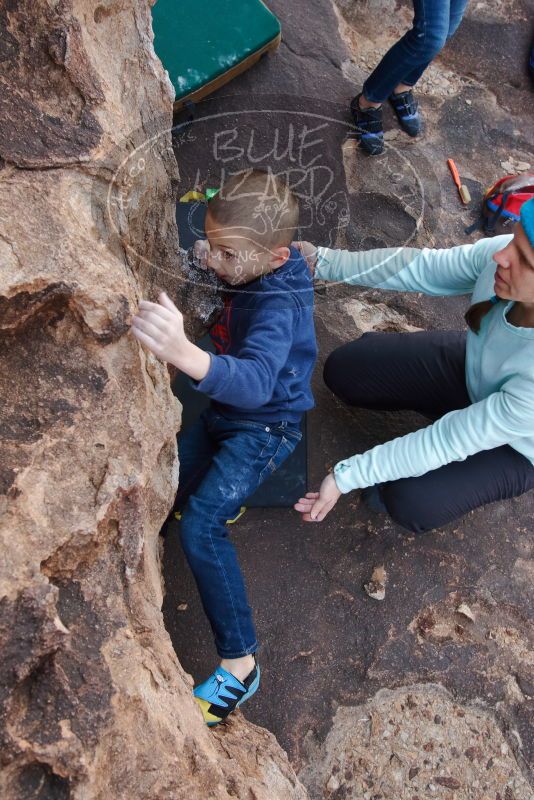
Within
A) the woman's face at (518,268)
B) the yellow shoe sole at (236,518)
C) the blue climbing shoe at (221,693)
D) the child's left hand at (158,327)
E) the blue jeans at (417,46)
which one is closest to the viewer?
the child's left hand at (158,327)

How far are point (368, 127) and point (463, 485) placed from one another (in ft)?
5.71

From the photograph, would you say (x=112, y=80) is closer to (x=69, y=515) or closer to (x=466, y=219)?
(x=69, y=515)

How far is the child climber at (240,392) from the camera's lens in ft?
4.72

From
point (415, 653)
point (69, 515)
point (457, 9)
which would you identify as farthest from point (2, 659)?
point (457, 9)

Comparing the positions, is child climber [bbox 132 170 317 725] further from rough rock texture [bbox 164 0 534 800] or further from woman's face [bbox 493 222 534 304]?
woman's face [bbox 493 222 534 304]

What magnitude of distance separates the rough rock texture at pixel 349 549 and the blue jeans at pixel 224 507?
21 centimetres

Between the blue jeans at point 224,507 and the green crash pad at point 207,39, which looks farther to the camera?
the green crash pad at point 207,39

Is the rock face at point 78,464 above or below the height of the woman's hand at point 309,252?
above

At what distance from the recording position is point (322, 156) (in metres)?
2.36

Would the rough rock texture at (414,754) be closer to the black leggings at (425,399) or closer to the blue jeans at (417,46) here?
the black leggings at (425,399)

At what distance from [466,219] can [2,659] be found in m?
2.61

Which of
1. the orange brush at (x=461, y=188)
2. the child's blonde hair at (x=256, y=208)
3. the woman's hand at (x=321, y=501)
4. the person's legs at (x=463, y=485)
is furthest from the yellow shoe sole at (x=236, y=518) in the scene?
the orange brush at (x=461, y=188)

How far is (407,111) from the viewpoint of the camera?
2977 mm

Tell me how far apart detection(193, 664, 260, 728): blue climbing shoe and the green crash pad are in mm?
2051
